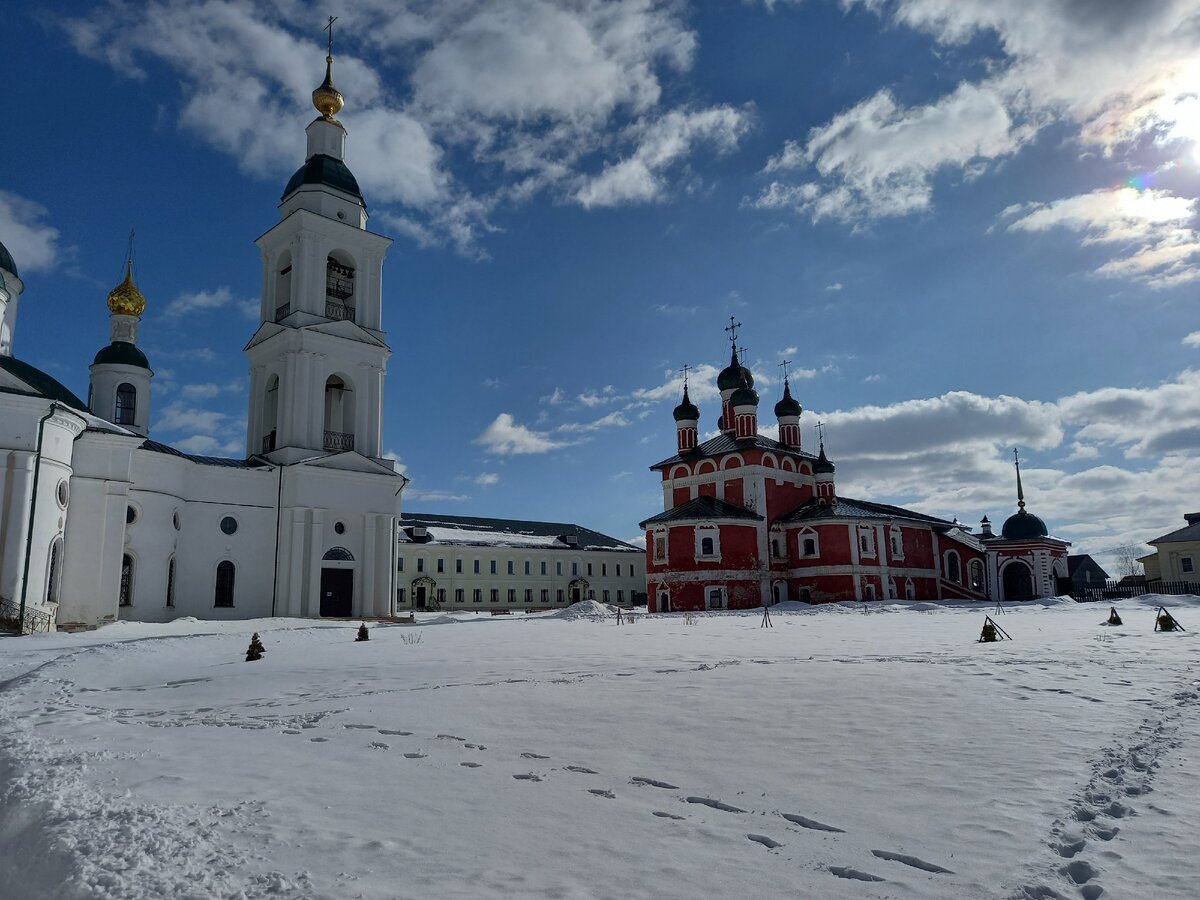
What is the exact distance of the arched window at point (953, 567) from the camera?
48656 mm

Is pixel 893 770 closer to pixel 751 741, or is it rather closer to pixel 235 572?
pixel 751 741

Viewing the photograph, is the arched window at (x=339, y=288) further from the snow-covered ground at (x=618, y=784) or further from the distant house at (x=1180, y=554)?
the distant house at (x=1180, y=554)

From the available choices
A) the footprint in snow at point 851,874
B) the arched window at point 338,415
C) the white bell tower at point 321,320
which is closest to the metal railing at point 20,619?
the white bell tower at point 321,320

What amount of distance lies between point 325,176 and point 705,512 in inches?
976

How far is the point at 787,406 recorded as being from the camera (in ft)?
164

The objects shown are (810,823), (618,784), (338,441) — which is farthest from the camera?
(338,441)

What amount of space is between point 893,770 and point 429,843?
3424 millimetres

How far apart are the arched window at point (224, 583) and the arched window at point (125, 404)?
31.3ft

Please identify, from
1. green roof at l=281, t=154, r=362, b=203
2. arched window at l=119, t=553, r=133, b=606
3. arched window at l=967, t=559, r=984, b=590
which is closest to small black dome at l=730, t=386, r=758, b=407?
arched window at l=967, t=559, r=984, b=590

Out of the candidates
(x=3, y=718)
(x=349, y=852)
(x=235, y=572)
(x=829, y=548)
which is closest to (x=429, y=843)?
(x=349, y=852)

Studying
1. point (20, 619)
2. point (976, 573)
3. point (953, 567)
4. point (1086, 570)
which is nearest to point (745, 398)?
point (953, 567)

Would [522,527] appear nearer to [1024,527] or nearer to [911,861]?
[1024,527]

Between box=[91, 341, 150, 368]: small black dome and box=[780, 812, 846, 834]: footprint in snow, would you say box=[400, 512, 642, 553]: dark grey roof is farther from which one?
box=[780, 812, 846, 834]: footprint in snow

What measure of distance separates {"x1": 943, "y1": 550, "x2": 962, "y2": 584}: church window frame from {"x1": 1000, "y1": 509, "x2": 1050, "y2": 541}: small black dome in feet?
14.6
